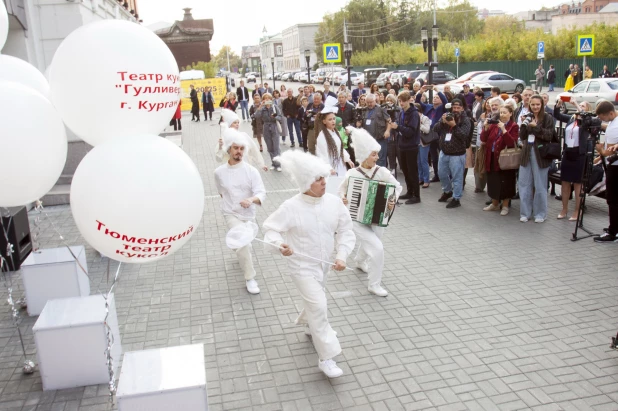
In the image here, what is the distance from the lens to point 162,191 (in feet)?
12.3

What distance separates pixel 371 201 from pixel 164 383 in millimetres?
3664

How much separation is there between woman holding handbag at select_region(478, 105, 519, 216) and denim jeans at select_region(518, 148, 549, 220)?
0.34 m

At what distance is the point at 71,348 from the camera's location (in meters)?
5.10

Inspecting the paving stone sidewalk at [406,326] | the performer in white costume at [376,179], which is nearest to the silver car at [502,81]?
the paving stone sidewalk at [406,326]

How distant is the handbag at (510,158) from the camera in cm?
979

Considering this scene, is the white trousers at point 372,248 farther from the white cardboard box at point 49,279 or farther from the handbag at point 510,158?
the handbag at point 510,158

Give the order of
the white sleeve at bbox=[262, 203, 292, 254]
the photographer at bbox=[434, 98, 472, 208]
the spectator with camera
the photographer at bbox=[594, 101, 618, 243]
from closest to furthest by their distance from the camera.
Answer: the white sleeve at bbox=[262, 203, 292, 254] < the photographer at bbox=[594, 101, 618, 243] < the spectator with camera < the photographer at bbox=[434, 98, 472, 208]

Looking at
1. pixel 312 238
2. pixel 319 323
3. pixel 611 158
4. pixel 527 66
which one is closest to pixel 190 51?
pixel 527 66

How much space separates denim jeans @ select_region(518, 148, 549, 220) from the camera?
937 cm

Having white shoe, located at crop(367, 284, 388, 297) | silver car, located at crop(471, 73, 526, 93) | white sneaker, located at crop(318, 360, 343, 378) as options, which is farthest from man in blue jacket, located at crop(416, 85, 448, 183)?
silver car, located at crop(471, 73, 526, 93)

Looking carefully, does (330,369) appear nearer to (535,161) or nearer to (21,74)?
(21,74)

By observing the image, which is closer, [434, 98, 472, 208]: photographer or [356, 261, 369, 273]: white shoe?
[356, 261, 369, 273]: white shoe

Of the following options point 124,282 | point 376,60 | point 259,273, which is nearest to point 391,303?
point 259,273

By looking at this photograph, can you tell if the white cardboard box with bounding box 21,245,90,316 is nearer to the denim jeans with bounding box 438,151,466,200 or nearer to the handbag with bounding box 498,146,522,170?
the denim jeans with bounding box 438,151,466,200
